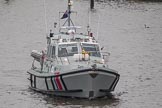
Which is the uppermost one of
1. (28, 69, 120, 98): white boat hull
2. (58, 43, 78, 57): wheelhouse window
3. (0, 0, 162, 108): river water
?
(58, 43, 78, 57): wheelhouse window

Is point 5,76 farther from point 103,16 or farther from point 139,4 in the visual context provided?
point 139,4

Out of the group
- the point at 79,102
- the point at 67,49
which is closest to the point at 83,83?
the point at 79,102

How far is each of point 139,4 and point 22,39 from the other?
4442 centimetres

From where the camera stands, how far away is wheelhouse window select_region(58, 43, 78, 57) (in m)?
42.4

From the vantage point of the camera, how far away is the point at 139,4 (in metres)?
113

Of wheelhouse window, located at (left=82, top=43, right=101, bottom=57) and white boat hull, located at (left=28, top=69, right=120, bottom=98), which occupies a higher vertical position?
wheelhouse window, located at (left=82, top=43, right=101, bottom=57)

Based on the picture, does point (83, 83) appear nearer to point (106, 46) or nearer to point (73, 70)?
point (73, 70)

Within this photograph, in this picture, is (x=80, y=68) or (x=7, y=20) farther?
(x=7, y=20)

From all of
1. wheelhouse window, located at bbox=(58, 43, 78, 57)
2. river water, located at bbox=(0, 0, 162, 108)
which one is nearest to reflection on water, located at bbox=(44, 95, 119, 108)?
river water, located at bbox=(0, 0, 162, 108)

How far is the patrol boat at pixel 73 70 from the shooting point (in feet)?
132

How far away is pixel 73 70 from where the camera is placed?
4009cm

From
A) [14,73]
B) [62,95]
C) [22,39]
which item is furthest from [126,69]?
[22,39]

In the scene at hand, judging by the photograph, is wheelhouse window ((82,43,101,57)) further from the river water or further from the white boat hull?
the river water

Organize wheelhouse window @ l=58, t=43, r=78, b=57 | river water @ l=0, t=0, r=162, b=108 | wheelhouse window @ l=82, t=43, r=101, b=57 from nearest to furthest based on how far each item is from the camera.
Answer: river water @ l=0, t=0, r=162, b=108, wheelhouse window @ l=58, t=43, r=78, b=57, wheelhouse window @ l=82, t=43, r=101, b=57
